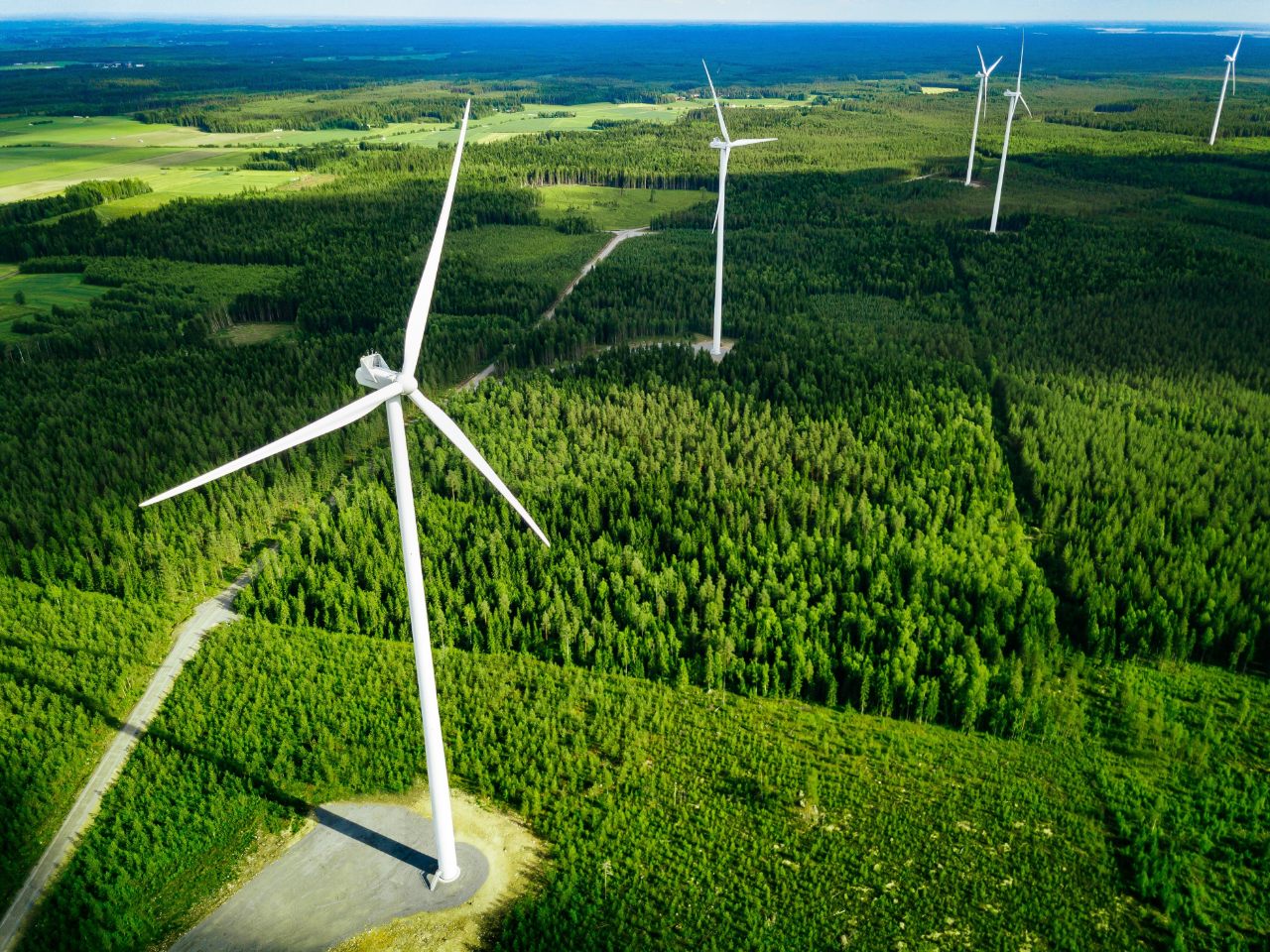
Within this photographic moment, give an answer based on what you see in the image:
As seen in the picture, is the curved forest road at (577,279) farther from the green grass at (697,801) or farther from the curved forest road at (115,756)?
the green grass at (697,801)

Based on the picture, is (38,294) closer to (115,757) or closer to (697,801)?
(115,757)

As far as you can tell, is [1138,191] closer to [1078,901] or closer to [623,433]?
[623,433]

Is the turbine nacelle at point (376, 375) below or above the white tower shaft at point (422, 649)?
above

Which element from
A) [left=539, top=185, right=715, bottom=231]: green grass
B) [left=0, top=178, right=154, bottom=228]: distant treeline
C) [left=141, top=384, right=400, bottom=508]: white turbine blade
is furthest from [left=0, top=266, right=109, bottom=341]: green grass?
[left=141, top=384, right=400, bottom=508]: white turbine blade

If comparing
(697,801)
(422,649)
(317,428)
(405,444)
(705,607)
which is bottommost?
(697,801)

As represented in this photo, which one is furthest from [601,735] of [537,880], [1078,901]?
[1078,901]

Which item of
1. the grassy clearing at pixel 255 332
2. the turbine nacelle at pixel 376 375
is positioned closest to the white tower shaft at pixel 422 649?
the turbine nacelle at pixel 376 375

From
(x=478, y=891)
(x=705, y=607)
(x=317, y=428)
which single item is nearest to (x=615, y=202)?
(x=705, y=607)

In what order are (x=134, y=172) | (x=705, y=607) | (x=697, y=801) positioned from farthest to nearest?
1. (x=134, y=172)
2. (x=705, y=607)
3. (x=697, y=801)

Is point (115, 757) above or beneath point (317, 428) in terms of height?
beneath
